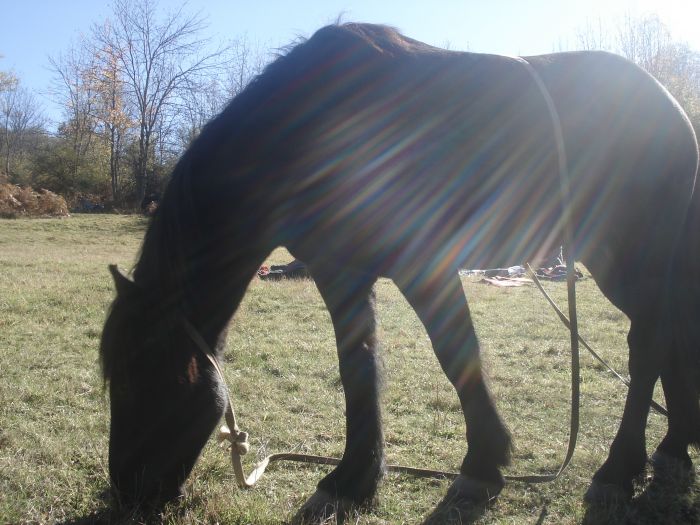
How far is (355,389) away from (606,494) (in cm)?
116

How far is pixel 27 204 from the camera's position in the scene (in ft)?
69.6

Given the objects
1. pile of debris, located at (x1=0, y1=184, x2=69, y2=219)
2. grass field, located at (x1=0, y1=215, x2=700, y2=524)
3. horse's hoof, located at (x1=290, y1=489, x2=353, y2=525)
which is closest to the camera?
horse's hoof, located at (x1=290, y1=489, x2=353, y2=525)

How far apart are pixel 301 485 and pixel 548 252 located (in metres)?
1.64

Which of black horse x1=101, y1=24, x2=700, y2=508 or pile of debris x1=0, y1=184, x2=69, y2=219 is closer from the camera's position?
black horse x1=101, y1=24, x2=700, y2=508

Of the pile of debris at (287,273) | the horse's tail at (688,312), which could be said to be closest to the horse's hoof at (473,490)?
the horse's tail at (688,312)

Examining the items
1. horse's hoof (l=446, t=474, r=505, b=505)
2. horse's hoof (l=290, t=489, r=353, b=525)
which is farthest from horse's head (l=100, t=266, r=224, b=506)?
horse's hoof (l=446, t=474, r=505, b=505)

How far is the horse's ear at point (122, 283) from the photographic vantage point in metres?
1.83

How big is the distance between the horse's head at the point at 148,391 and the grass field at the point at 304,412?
6.1 inches

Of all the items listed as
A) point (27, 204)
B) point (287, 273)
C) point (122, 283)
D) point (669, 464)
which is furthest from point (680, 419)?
point (27, 204)

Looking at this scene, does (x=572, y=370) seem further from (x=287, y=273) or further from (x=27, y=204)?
(x=27, y=204)

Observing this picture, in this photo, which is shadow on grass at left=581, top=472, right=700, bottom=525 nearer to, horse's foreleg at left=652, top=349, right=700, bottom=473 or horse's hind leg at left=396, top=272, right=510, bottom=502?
horse's foreleg at left=652, top=349, right=700, bottom=473

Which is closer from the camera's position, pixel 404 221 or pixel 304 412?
pixel 404 221

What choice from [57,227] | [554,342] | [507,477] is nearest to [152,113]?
[57,227]

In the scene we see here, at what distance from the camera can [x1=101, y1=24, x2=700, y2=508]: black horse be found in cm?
193
